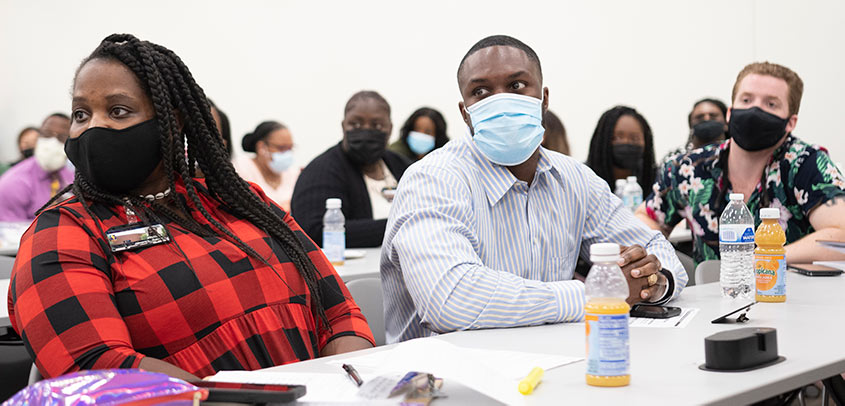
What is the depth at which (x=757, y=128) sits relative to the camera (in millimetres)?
2650

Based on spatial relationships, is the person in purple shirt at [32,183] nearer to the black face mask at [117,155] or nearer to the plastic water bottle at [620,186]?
the plastic water bottle at [620,186]

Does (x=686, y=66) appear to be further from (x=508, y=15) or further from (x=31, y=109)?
(x=31, y=109)

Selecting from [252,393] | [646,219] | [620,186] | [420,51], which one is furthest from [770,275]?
[420,51]

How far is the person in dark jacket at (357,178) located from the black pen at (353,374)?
7.77 feet

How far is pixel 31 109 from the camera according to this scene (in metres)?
8.42

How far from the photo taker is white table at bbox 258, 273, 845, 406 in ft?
3.60

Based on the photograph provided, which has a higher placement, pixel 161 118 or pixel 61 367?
pixel 161 118

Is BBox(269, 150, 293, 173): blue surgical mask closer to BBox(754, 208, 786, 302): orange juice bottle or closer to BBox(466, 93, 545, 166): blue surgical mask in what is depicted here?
BBox(466, 93, 545, 166): blue surgical mask

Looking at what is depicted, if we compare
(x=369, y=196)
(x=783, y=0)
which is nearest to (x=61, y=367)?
(x=369, y=196)

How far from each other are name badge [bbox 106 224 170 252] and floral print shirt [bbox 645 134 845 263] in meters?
2.11

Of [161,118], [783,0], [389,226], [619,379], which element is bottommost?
[619,379]

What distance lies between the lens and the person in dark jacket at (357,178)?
12.0 ft

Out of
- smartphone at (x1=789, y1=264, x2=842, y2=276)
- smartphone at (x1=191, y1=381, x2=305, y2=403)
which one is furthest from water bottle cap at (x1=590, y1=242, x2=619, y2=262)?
smartphone at (x1=789, y1=264, x2=842, y2=276)

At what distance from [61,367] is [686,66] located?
5667 millimetres
